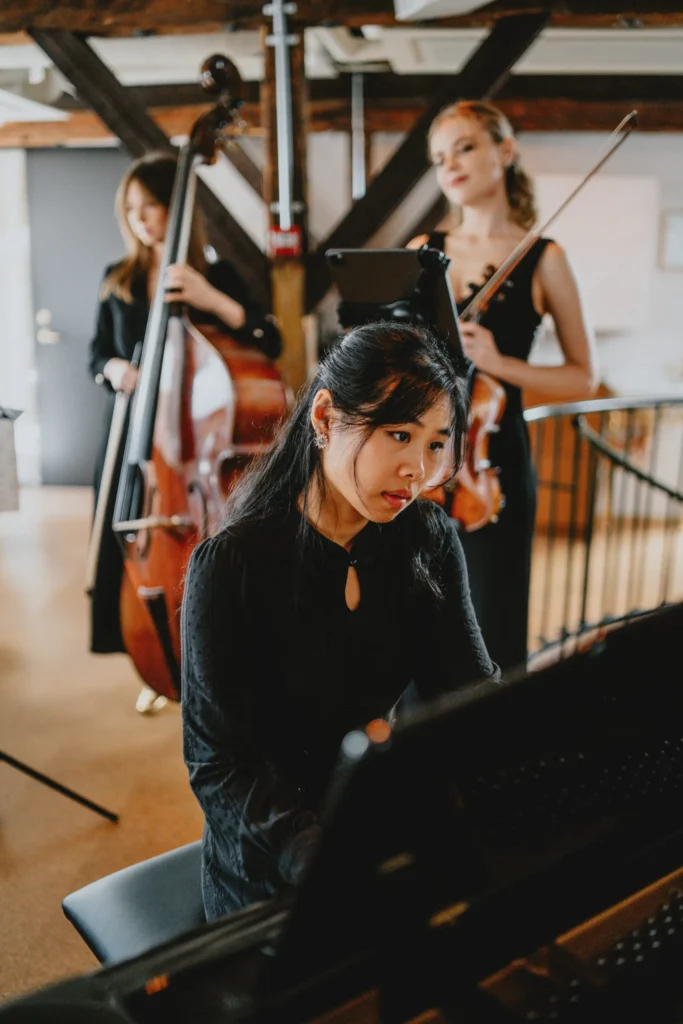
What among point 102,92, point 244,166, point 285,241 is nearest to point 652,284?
point 244,166

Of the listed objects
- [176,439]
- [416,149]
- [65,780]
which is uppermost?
[416,149]

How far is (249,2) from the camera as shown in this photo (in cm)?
323

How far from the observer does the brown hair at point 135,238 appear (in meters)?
2.28

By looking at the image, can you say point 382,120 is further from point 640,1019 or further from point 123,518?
point 640,1019

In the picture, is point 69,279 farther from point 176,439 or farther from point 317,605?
point 317,605

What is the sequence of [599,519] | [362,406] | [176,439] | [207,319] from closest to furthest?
[362,406], [176,439], [207,319], [599,519]

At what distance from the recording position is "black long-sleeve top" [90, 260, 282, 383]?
239 centimetres

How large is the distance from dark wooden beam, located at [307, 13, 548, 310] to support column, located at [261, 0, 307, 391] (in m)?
0.10

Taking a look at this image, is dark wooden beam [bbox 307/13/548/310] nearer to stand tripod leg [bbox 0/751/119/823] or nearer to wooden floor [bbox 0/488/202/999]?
wooden floor [bbox 0/488/202/999]

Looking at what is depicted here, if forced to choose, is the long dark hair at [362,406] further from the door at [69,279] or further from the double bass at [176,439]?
the door at [69,279]

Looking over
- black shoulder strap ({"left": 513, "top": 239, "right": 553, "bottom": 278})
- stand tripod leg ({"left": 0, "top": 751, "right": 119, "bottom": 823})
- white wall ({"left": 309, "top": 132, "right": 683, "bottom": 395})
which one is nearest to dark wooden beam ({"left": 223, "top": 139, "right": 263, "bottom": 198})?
white wall ({"left": 309, "top": 132, "right": 683, "bottom": 395})

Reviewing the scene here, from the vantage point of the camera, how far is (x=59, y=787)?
1963 millimetres

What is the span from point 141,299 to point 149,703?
1203 millimetres

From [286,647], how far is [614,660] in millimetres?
495
